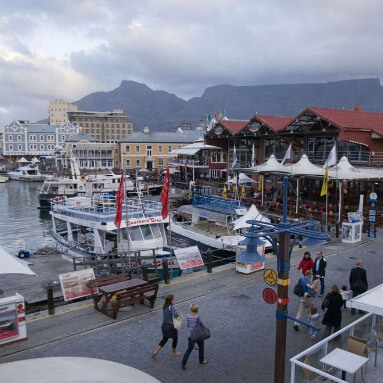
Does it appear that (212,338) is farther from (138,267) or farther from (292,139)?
(292,139)

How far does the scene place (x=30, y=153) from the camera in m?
123

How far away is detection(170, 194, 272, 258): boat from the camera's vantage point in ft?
75.9

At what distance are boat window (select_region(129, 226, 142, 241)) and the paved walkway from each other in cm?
564

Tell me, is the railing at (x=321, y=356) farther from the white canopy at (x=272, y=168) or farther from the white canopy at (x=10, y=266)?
the white canopy at (x=272, y=168)

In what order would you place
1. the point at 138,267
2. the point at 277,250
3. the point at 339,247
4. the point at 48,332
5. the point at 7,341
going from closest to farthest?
the point at 277,250
the point at 7,341
the point at 48,332
the point at 138,267
the point at 339,247

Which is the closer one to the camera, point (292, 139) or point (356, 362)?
point (356, 362)

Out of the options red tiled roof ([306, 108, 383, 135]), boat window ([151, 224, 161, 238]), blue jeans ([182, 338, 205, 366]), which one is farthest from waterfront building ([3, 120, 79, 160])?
blue jeans ([182, 338, 205, 366])

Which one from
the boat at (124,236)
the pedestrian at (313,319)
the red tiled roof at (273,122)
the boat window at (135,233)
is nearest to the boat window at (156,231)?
the boat at (124,236)

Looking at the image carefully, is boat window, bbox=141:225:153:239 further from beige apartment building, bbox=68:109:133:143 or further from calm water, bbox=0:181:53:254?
beige apartment building, bbox=68:109:133:143

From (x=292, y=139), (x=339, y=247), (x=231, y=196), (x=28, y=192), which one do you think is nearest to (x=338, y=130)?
(x=292, y=139)

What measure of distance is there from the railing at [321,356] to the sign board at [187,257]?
7.00 meters

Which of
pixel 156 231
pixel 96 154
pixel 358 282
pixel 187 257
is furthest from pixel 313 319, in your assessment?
pixel 96 154

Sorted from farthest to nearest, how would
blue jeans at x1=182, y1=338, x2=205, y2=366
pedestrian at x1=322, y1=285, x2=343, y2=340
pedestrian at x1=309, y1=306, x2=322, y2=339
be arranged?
pedestrian at x1=309, y1=306, x2=322, y2=339
pedestrian at x1=322, y1=285, x2=343, y2=340
blue jeans at x1=182, y1=338, x2=205, y2=366

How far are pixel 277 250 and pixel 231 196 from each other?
97.0 ft
